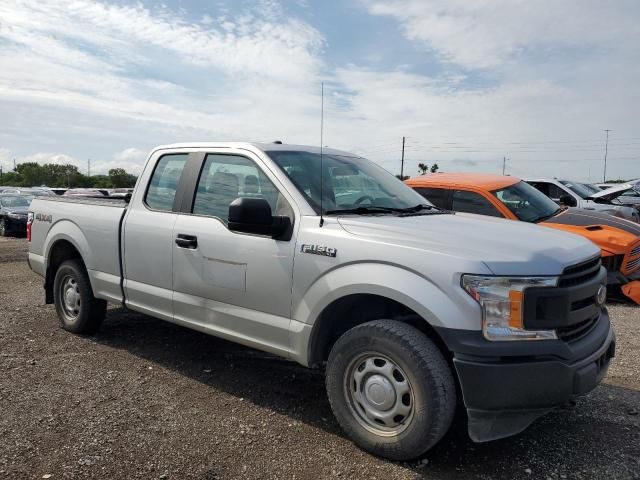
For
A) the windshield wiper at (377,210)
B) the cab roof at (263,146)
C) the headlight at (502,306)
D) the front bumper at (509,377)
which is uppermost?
the cab roof at (263,146)

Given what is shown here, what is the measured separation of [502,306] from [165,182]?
3104 millimetres

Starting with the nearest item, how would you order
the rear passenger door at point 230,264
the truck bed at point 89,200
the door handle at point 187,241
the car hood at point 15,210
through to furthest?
the rear passenger door at point 230,264 → the door handle at point 187,241 → the truck bed at point 89,200 → the car hood at point 15,210

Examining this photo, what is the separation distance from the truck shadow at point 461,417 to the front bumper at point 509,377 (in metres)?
0.43

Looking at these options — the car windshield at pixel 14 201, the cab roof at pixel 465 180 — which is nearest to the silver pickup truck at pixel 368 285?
the cab roof at pixel 465 180

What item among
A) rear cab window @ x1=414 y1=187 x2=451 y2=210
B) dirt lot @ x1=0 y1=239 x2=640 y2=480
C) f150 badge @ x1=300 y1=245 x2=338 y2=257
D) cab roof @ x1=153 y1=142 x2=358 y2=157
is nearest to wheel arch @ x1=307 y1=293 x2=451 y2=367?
f150 badge @ x1=300 y1=245 x2=338 y2=257

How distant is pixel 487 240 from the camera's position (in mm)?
3195

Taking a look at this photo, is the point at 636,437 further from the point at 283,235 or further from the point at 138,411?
the point at 138,411

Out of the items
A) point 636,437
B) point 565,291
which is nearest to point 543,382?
point 565,291

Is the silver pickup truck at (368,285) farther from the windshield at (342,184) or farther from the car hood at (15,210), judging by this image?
the car hood at (15,210)

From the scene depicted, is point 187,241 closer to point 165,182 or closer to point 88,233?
point 165,182

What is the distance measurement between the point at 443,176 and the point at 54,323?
19.0 ft

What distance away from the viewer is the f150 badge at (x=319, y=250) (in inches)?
134

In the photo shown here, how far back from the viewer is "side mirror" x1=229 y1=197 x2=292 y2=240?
351cm

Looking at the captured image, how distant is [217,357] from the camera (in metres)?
5.13
